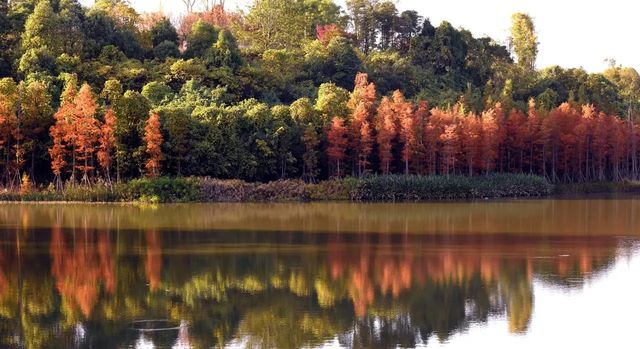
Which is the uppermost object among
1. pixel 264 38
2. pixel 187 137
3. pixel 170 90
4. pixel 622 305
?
pixel 264 38

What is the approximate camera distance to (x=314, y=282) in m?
20.0

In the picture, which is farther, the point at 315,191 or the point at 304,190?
the point at 315,191

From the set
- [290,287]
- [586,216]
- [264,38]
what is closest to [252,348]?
[290,287]

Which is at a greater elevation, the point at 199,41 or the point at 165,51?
the point at 199,41

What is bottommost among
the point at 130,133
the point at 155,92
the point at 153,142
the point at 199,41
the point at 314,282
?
the point at 314,282

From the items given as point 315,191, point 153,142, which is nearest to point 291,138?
point 315,191

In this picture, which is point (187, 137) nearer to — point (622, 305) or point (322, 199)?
point (322, 199)

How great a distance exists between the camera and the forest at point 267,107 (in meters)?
44.3

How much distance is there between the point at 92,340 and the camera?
48.5 ft

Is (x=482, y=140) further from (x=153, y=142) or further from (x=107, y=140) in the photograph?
(x=107, y=140)

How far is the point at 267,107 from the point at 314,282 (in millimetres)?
30644

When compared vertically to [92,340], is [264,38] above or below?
above

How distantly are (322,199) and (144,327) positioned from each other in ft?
104

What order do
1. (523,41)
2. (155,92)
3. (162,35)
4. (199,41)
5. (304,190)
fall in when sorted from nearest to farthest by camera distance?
(304,190), (155,92), (199,41), (162,35), (523,41)
